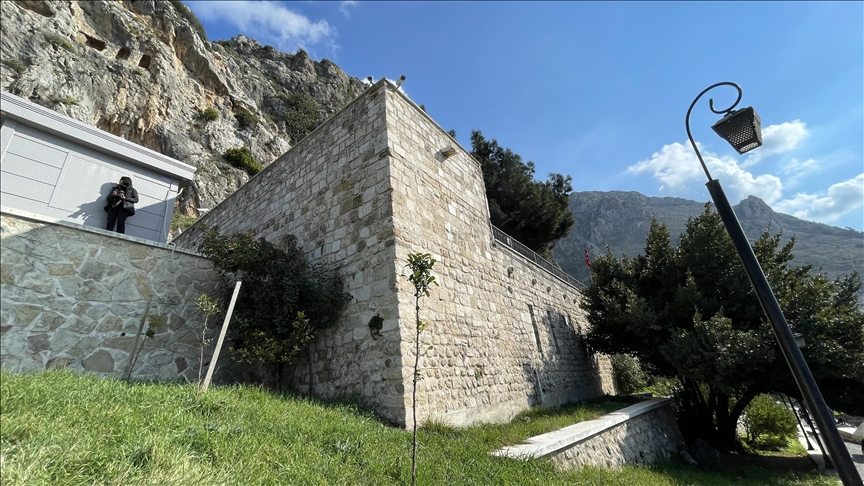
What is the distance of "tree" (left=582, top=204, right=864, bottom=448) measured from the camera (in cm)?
848

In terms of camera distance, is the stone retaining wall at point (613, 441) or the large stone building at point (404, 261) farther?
the large stone building at point (404, 261)

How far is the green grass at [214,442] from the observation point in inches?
88.3

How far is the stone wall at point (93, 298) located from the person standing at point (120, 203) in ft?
1.01

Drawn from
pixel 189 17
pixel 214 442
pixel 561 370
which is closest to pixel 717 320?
pixel 561 370

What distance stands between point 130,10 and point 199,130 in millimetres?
10095

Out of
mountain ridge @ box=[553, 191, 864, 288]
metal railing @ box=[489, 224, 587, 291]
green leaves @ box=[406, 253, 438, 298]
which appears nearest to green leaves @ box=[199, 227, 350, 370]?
green leaves @ box=[406, 253, 438, 298]

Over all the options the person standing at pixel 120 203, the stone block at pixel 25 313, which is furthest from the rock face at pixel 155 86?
the stone block at pixel 25 313

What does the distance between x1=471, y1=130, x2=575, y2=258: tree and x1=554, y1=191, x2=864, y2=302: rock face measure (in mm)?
38126

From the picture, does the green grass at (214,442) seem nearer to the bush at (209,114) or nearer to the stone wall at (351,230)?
the stone wall at (351,230)

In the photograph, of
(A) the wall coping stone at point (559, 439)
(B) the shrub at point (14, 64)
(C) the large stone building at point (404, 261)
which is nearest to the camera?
(B) the shrub at point (14, 64)

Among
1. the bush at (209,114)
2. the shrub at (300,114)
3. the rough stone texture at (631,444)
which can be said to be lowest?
the rough stone texture at (631,444)

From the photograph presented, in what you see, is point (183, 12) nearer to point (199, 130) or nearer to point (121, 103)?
point (199, 130)

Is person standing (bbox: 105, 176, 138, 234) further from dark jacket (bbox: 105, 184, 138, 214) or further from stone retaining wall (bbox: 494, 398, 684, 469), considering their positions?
stone retaining wall (bbox: 494, 398, 684, 469)

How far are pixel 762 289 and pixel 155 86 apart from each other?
30.2m
